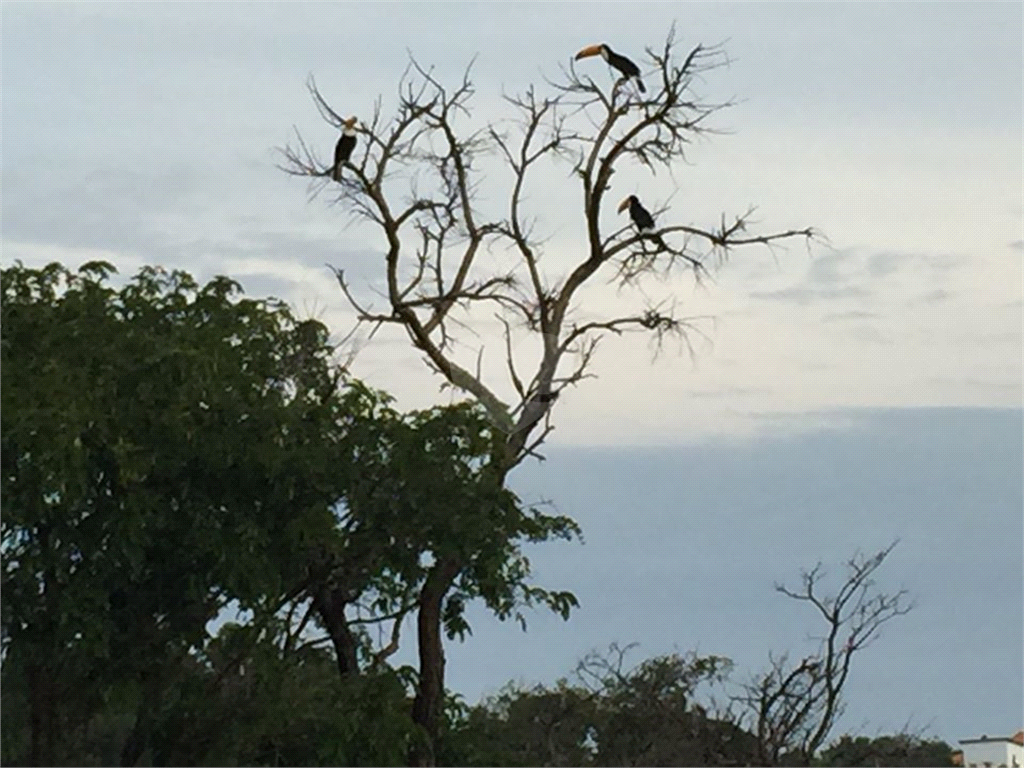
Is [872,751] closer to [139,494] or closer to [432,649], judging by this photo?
[432,649]

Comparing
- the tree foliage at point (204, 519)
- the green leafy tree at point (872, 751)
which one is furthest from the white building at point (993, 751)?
the tree foliage at point (204, 519)

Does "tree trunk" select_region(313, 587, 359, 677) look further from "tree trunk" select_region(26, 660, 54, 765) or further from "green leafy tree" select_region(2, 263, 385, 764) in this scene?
"tree trunk" select_region(26, 660, 54, 765)

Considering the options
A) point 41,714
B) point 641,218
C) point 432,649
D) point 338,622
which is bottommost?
point 41,714

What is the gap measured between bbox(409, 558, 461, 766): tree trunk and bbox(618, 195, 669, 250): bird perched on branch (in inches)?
112

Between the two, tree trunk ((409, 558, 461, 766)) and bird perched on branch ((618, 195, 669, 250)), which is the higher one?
bird perched on branch ((618, 195, 669, 250))

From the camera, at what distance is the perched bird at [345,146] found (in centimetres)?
1390

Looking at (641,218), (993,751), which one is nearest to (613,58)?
(641,218)

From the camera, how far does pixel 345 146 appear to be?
13.9 m

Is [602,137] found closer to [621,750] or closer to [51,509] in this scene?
[51,509]

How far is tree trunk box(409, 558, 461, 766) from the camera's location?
Answer: 48.7 feet

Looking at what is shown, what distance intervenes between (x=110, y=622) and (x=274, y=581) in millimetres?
1183

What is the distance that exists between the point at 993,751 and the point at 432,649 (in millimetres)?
7233

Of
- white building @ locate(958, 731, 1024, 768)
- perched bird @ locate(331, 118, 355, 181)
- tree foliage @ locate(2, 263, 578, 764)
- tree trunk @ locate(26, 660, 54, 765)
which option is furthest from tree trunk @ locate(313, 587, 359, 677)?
white building @ locate(958, 731, 1024, 768)

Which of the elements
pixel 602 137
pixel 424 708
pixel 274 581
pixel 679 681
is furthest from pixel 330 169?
pixel 679 681
